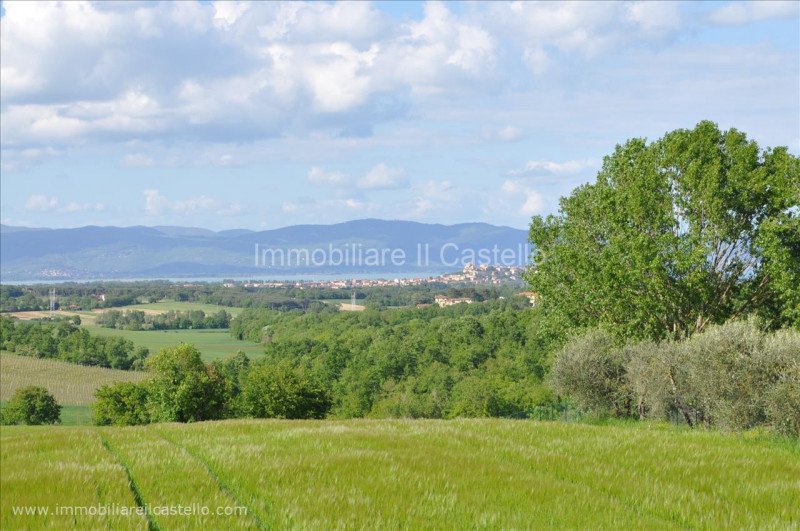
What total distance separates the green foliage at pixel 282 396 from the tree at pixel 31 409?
48.9 m

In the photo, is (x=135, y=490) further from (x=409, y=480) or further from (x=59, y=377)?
(x=59, y=377)

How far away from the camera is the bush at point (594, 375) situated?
33.3 metres

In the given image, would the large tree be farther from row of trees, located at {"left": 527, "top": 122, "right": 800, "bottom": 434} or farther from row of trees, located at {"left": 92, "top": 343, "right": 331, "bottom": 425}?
row of trees, located at {"left": 92, "top": 343, "right": 331, "bottom": 425}

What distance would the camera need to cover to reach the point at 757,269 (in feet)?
123

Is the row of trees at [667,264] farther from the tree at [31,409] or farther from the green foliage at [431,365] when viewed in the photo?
the tree at [31,409]

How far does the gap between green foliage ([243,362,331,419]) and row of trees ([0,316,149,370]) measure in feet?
332

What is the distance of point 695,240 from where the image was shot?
35.9 metres

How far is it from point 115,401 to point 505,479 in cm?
7093

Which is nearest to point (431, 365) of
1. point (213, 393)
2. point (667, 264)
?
point (213, 393)

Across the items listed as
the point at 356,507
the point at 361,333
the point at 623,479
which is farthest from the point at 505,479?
the point at 361,333

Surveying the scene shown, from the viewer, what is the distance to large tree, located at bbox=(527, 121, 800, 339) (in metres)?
35.3

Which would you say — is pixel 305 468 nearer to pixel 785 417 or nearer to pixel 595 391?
pixel 785 417

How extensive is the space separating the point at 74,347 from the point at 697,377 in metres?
164

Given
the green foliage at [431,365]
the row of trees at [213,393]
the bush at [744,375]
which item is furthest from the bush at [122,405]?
the bush at [744,375]
